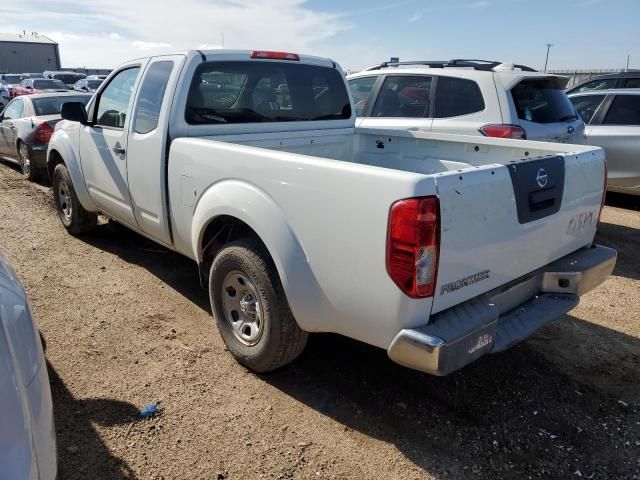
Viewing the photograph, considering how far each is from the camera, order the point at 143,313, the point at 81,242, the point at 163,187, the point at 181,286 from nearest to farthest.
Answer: the point at 163,187, the point at 143,313, the point at 181,286, the point at 81,242

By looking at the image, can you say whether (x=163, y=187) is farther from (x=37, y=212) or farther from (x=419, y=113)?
(x=37, y=212)

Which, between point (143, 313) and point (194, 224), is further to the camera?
point (143, 313)

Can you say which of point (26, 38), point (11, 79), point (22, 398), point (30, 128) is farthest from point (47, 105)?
point (26, 38)

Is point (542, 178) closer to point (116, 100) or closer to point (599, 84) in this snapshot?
point (116, 100)

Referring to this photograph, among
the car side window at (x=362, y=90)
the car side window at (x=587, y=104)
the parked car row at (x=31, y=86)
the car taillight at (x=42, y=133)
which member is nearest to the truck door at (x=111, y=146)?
the car side window at (x=362, y=90)

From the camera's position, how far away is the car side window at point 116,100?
4328mm

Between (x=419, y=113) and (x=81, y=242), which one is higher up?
(x=419, y=113)

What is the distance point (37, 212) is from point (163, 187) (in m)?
4.05

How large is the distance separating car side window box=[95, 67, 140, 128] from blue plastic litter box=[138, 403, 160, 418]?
96.2 inches

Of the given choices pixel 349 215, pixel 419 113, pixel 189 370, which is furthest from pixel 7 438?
pixel 419 113

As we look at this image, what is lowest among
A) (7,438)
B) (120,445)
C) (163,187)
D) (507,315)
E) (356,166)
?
(120,445)

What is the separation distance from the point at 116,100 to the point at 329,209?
2.96 m

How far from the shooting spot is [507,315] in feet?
9.27

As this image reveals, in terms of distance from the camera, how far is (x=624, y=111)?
7.59 metres
